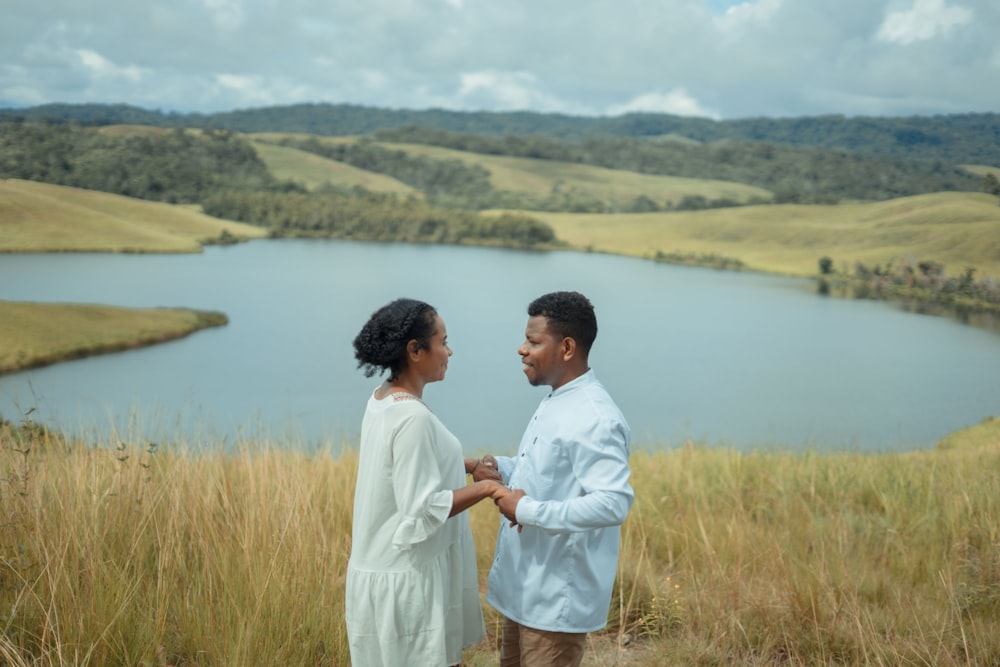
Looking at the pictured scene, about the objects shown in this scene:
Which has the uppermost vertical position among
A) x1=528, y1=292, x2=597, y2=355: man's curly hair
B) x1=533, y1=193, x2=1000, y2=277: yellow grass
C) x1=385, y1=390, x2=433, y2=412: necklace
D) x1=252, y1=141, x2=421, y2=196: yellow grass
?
x1=252, y1=141, x2=421, y2=196: yellow grass

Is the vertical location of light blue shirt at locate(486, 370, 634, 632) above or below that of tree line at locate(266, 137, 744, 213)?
below

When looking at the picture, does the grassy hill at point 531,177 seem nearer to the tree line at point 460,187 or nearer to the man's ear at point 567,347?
the tree line at point 460,187

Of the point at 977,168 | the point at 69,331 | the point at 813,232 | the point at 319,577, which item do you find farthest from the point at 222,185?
the point at 319,577

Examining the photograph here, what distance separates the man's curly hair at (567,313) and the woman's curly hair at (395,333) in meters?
0.28

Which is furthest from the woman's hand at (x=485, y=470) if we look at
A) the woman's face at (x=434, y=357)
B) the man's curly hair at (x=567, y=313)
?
the man's curly hair at (x=567, y=313)

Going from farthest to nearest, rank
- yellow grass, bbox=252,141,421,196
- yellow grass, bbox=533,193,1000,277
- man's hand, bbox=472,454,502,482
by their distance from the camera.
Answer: yellow grass, bbox=252,141,421,196
yellow grass, bbox=533,193,1000,277
man's hand, bbox=472,454,502,482

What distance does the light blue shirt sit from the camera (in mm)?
2061

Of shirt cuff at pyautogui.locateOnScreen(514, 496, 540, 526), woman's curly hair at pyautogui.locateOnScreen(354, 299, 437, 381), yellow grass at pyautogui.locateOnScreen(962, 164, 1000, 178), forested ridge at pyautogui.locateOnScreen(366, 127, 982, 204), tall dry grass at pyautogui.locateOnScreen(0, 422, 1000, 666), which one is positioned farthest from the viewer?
forested ridge at pyautogui.locateOnScreen(366, 127, 982, 204)

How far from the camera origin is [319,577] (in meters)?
3.34

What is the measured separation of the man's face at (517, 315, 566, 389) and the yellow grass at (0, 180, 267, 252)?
15990mm

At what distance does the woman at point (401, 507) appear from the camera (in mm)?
2131

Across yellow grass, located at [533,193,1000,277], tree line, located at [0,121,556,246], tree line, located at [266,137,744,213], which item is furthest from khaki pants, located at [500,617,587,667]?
tree line, located at [266,137,744,213]

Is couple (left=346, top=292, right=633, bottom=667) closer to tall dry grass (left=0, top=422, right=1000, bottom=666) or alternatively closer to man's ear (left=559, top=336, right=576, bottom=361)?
man's ear (left=559, top=336, right=576, bottom=361)

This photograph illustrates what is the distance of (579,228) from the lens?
93.7 ft
